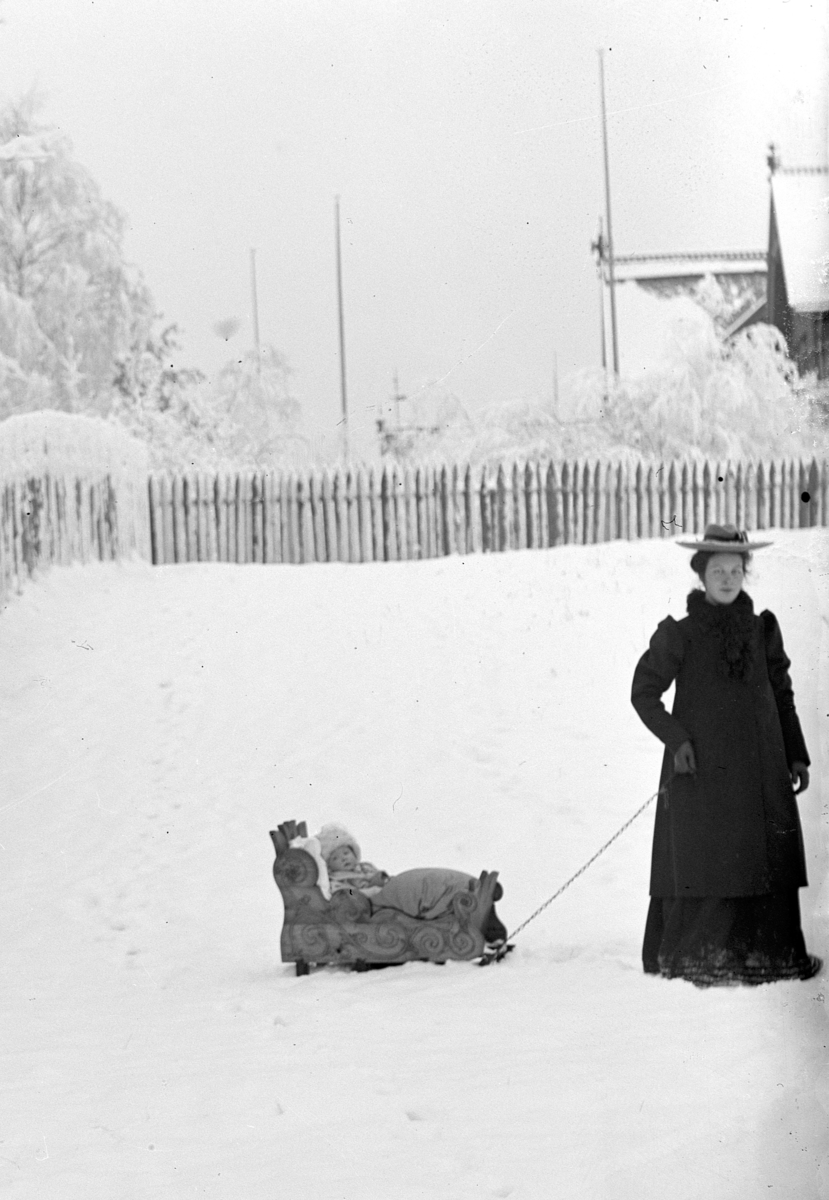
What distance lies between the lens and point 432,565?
22.5 ft

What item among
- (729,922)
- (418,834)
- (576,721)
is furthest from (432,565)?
(729,922)

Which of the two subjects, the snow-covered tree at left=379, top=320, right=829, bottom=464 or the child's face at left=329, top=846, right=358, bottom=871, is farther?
the snow-covered tree at left=379, top=320, right=829, bottom=464

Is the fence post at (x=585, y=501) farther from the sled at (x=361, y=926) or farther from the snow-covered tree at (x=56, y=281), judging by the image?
the sled at (x=361, y=926)

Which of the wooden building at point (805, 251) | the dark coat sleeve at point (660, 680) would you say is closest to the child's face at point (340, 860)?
the dark coat sleeve at point (660, 680)

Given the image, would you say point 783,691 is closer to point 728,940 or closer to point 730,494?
point 728,940

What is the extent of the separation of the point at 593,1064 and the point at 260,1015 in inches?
43.0

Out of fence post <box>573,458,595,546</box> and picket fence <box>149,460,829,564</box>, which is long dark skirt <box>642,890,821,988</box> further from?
fence post <box>573,458,595,546</box>

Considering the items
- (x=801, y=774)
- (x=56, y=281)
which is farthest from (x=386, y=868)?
(x=56, y=281)

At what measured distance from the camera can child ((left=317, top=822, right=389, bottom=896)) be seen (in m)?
4.38

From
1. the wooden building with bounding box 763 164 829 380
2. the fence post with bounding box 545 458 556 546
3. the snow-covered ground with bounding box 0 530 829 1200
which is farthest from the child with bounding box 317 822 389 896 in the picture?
the fence post with bounding box 545 458 556 546

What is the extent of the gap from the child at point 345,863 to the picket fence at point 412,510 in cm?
214

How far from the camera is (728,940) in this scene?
3680 mm

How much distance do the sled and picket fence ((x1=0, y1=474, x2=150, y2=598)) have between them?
308 cm

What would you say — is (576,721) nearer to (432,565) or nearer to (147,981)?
(432,565)
